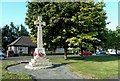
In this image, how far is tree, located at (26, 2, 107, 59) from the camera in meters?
30.0

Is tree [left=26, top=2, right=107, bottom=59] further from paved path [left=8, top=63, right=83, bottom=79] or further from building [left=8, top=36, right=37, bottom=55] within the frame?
building [left=8, top=36, right=37, bottom=55]

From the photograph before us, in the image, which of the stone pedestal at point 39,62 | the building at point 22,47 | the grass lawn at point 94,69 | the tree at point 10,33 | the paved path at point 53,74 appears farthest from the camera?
the tree at point 10,33

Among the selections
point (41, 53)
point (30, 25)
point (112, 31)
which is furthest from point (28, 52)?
point (41, 53)

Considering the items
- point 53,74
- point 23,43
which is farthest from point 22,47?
point 53,74

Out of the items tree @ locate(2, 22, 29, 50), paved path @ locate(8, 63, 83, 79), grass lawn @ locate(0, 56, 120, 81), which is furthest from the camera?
tree @ locate(2, 22, 29, 50)

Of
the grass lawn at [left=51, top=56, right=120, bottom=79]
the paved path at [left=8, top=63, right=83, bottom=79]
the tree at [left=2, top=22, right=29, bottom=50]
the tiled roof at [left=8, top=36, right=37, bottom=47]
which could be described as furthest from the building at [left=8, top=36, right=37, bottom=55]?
the paved path at [left=8, top=63, right=83, bottom=79]

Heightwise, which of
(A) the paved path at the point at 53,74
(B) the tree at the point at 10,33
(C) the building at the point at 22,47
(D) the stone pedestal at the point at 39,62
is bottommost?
(A) the paved path at the point at 53,74

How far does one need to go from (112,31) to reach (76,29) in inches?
1563

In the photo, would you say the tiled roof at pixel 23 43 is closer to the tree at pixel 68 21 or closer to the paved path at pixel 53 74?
the tree at pixel 68 21

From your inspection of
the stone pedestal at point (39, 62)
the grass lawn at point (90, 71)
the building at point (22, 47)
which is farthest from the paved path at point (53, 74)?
the building at point (22, 47)

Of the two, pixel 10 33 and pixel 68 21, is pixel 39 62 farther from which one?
pixel 10 33

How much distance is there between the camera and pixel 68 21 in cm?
3028

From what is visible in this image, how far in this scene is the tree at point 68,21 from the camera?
30.0 meters

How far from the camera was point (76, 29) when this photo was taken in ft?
99.4
